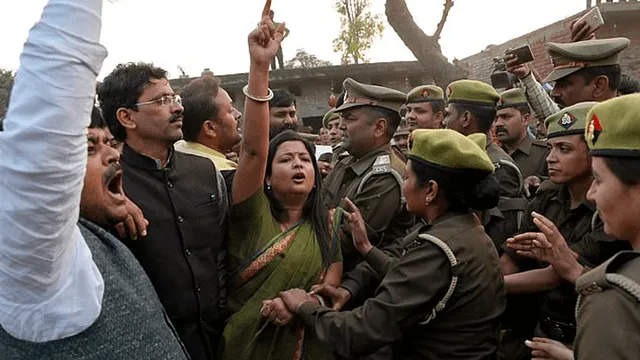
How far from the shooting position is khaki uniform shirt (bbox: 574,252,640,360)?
130 cm

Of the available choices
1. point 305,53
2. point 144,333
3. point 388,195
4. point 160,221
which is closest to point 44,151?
point 144,333

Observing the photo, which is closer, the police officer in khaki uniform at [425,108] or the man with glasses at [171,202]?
the man with glasses at [171,202]

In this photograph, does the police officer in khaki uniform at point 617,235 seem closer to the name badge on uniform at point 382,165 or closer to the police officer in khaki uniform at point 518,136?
the name badge on uniform at point 382,165

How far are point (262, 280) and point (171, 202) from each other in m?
0.60

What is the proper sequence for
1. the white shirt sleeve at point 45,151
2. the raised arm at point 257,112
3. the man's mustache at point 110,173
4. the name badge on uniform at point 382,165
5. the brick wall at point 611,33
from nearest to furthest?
the white shirt sleeve at point 45,151 → the man's mustache at point 110,173 → the raised arm at point 257,112 → the name badge on uniform at point 382,165 → the brick wall at point 611,33

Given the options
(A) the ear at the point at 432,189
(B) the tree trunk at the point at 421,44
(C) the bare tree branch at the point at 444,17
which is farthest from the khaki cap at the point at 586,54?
(C) the bare tree branch at the point at 444,17

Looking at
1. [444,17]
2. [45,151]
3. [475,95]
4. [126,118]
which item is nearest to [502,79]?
[475,95]

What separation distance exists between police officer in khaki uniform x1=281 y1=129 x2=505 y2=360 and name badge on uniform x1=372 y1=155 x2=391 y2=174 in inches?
34.4

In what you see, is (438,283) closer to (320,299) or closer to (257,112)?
(320,299)

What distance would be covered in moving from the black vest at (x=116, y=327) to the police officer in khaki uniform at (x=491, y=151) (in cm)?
231

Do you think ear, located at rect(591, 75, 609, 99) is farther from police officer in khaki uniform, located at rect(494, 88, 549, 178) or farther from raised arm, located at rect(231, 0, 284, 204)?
raised arm, located at rect(231, 0, 284, 204)

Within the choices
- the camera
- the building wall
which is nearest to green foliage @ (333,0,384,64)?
the building wall

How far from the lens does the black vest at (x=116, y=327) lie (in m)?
1.08

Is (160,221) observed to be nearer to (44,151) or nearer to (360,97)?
(44,151)
